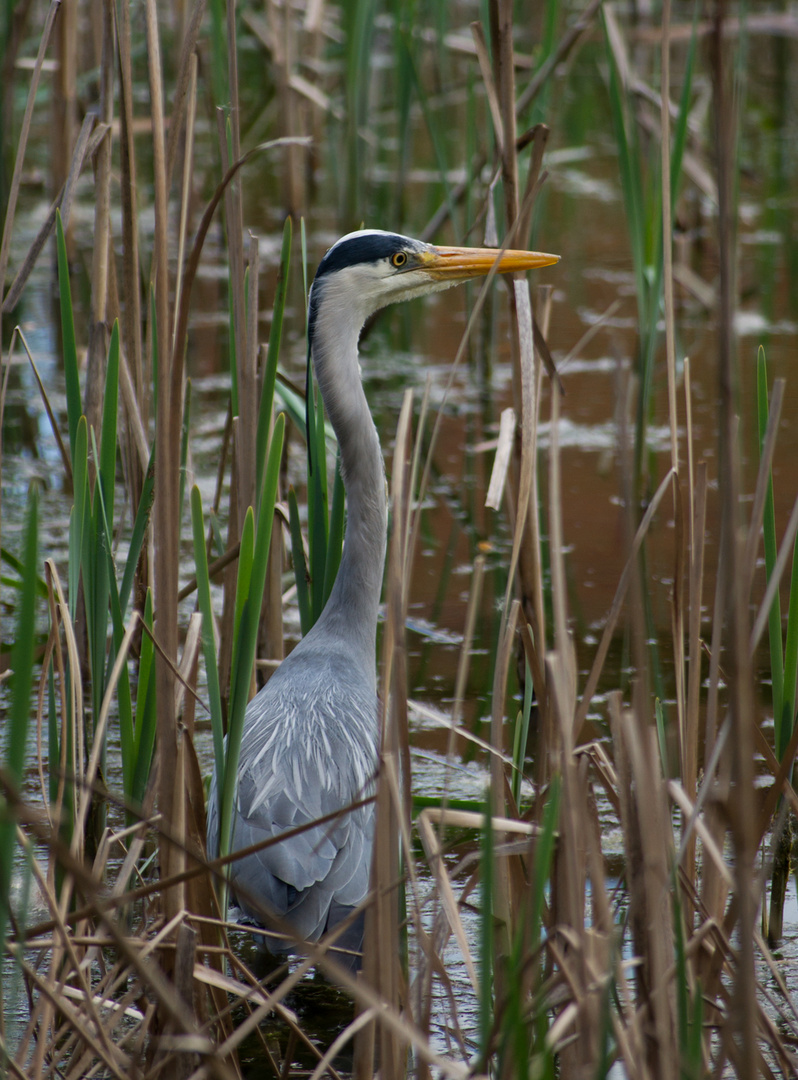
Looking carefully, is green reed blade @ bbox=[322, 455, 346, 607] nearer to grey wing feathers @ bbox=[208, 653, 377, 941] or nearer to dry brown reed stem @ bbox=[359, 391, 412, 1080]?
grey wing feathers @ bbox=[208, 653, 377, 941]

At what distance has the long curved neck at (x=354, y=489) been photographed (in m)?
2.41

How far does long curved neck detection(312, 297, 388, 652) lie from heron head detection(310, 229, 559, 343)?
5cm

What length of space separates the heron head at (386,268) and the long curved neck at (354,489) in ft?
0.17

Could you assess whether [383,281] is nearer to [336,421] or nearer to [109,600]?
[336,421]

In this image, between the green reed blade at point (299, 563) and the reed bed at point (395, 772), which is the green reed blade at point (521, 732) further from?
the green reed blade at point (299, 563)

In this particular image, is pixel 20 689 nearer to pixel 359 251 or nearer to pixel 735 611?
pixel 735 611

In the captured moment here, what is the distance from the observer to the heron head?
2477 mm

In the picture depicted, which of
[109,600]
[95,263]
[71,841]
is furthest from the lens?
[95,263]

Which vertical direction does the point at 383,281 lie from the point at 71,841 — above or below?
above

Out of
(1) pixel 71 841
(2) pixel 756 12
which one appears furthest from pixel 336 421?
(2) pixel 756 12

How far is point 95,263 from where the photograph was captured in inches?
93.7

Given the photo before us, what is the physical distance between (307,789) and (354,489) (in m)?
0.64

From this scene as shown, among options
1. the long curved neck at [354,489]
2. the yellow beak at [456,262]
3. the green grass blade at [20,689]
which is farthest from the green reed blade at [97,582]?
the yellow beak at [456,262]

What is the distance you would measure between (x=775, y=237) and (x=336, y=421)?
4.28 m
